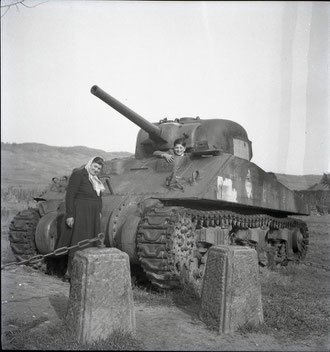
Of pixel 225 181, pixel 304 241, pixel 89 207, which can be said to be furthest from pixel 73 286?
pixel 304 241

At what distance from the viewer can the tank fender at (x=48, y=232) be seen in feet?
27.2

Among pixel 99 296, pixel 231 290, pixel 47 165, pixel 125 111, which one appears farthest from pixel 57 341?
pixel 47 165

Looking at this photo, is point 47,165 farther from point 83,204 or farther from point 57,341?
point 57,341

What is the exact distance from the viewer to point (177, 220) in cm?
665

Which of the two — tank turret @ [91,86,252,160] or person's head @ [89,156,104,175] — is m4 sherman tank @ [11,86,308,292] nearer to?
tank turret @ [91,86,252,160]

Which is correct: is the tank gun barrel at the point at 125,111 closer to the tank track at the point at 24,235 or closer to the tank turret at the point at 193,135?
the tank turret at the point at 193,135

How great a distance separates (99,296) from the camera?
408 cm

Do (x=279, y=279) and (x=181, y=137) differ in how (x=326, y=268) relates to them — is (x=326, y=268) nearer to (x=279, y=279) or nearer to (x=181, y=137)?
(x=279, y=279)

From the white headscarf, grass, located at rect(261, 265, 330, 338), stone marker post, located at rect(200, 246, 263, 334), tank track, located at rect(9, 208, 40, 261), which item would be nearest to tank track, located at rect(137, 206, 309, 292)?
the white headscarf

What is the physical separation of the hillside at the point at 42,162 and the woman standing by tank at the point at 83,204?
716cm

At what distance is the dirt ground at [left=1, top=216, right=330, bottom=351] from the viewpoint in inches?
166

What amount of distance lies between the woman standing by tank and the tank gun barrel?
2118 mm

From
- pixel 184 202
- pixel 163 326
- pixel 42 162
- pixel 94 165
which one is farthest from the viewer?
pixel 42 162

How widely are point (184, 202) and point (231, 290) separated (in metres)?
3.07
